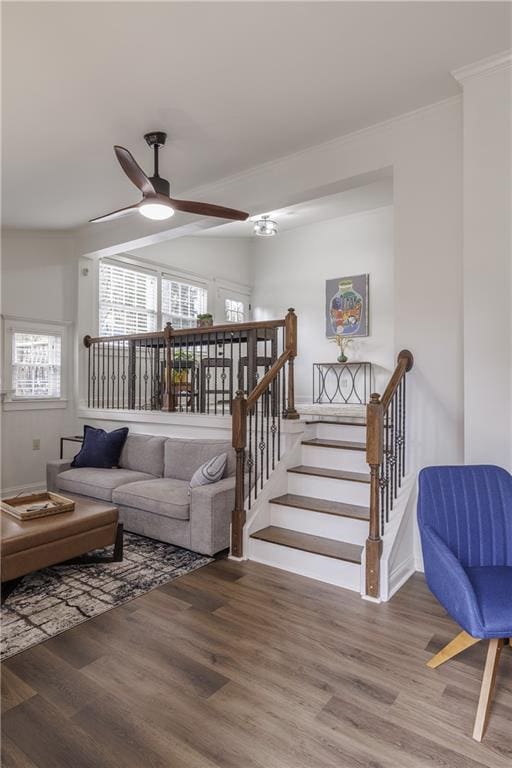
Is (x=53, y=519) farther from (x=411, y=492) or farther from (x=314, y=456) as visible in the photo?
(x=411, y=492)

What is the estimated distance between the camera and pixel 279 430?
402cm

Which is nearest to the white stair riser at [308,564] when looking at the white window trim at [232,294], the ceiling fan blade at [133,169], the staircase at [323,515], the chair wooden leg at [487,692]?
the staircase at [323,515]

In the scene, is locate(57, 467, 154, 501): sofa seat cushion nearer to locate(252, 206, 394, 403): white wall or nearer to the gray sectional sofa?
the gray sectional sofa

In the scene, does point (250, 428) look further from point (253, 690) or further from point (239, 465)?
point (253, 690)

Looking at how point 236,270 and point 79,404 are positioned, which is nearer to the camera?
point 79,404

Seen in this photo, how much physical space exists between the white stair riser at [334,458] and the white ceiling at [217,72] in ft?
8.60

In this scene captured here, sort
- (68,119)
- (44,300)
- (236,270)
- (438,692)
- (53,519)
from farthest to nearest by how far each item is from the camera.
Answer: (236,270)
(44,300)
(68,119)
(53,519)
(438,692)

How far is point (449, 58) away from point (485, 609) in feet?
10.2

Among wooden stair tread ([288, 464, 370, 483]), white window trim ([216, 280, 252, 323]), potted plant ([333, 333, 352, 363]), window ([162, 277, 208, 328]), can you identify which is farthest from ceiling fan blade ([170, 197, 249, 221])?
white window trim ([216, 280, 252, 323])

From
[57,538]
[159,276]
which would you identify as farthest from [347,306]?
[57,538]

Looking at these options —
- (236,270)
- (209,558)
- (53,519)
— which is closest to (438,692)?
(209,558)

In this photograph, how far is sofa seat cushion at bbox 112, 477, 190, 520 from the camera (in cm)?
369

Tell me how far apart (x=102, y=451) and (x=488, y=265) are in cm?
405

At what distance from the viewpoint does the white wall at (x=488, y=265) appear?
286 centimetres
